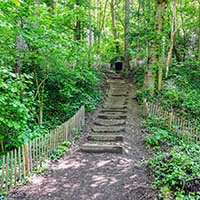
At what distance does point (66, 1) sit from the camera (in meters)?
14.4

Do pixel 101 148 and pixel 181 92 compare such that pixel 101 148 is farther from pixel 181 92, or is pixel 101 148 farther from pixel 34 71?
pixel 181 92

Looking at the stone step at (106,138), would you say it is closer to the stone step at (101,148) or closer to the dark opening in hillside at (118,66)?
the stone step at (101,148)

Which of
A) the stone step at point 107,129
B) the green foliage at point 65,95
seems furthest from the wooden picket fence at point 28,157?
the green foliage at point 65,95

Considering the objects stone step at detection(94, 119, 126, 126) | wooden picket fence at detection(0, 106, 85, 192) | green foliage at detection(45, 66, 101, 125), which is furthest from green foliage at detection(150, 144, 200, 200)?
green foliage at detection(45, 66, 101, 125)

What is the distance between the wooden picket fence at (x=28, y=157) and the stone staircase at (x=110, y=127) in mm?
785

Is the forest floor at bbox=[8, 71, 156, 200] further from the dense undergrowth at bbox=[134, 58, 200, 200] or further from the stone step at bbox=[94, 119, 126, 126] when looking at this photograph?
the stone step at bbox=[94, 119, 126, 126]

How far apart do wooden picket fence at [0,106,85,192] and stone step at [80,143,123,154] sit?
2.45ft

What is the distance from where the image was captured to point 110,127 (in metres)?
9.43

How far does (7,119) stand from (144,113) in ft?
20.0

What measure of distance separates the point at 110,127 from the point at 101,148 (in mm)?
Answer: 1953

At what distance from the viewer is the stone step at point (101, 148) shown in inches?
292

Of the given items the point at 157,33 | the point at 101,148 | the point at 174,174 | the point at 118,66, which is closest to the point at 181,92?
the point at 157,33

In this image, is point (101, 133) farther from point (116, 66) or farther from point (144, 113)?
point (116, 66)

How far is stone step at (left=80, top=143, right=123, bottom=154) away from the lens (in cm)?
742
